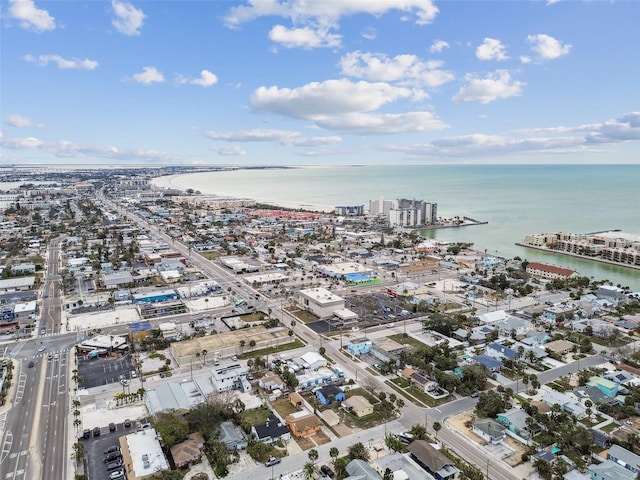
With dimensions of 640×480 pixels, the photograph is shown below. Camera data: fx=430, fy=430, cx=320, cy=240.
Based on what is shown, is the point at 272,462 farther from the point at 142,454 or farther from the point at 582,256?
the point at 582,256

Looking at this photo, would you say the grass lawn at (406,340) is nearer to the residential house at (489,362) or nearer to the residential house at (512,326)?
the residential house at (489,362)

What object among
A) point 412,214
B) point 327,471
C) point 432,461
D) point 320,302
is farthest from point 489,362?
point 412,214

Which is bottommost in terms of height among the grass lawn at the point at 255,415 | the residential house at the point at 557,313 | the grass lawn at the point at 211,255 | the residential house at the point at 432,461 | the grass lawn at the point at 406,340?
the grass lawn at the point at 255,415

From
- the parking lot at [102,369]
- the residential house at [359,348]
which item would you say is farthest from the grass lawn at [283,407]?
the parking lot at [102,369]

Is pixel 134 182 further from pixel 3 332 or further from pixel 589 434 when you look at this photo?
pixel 589 434

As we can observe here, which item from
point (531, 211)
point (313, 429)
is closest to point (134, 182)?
point (531, 211)

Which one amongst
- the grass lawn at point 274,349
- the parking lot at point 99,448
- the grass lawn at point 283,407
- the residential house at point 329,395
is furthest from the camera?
the grass lawn at point 274,349

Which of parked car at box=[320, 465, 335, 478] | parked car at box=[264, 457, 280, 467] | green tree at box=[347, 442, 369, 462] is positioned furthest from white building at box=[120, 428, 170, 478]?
green tree at box=[347, 442, 369, 462]
